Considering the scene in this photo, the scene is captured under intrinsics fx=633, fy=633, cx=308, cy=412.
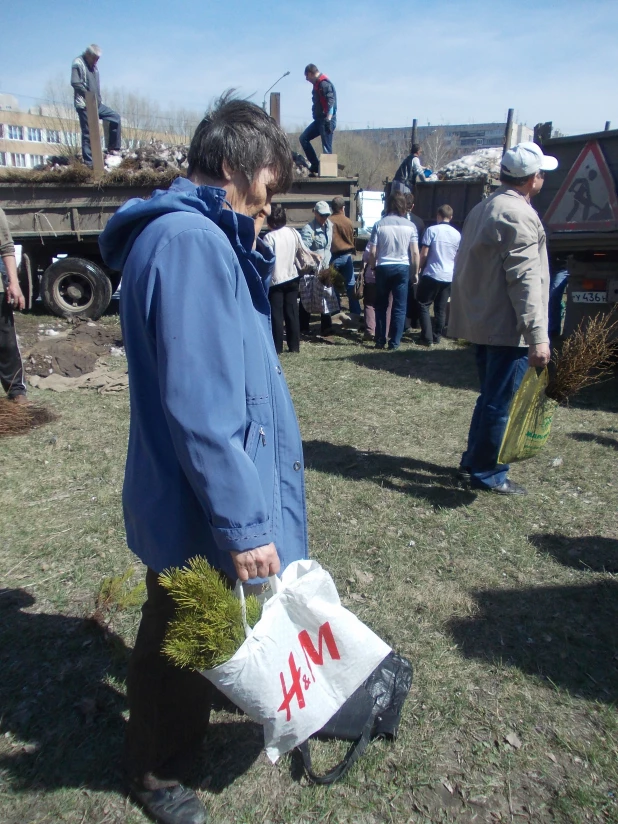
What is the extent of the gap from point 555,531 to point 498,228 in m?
1.77

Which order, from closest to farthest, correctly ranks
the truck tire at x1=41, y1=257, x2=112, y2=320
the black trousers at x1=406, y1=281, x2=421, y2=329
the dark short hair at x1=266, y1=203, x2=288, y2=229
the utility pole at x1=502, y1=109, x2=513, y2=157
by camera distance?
1. the dark short hair at x1=266, y1=203, x2=288, y2=229
2. the black trousers at x1=406, y1=281, x2=421, y2=329
3. the truck tire at x1=41, y1=257, x2=112, y2=320
4. the utility pole at x1=502, y1=109, x2=513, y2=157

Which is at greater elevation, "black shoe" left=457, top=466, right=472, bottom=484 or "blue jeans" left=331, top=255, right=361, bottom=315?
"blue jeans" left=331, top=255, right=361, bottom=315

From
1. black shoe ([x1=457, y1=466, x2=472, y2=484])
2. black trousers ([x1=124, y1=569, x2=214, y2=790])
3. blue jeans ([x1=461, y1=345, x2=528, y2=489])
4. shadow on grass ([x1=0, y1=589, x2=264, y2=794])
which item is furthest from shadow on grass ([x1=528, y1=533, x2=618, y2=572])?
black trousers ([x1=124, y1=569, x2=214, y2=790])

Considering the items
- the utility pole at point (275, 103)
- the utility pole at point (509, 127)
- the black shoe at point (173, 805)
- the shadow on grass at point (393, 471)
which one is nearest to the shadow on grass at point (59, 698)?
the black shoe at point (173, 805)

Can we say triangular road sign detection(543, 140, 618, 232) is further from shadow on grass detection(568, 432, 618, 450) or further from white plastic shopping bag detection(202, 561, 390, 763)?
white plastic shopping bag detection(202, 561, 390, 763)

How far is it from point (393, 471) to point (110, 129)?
29.9ft

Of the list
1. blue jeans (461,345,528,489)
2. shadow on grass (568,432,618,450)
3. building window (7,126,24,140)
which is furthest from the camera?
building window (7,126,24,140)

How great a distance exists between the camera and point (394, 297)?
8.23m

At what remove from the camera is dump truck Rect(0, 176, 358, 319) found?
9.30 meters

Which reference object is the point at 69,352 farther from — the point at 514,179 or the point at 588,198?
the point at 588,198

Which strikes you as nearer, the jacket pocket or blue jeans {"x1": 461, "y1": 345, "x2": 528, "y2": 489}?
the jacket pocket

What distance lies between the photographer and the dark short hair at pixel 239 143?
161cm

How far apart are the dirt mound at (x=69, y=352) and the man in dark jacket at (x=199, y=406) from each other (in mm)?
5582

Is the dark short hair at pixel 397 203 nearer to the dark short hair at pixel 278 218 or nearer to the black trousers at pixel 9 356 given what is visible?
the dark short hair at pixel 278 218
